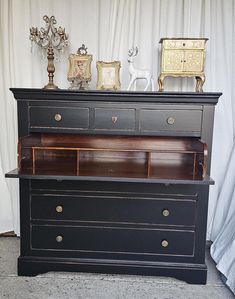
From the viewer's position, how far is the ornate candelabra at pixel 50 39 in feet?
7.14

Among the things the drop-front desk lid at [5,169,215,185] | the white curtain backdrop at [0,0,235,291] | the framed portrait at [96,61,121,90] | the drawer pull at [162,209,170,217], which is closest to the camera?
the drop-front desk lid at [5,169,215,185]

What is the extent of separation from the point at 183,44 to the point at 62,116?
38.8 inches

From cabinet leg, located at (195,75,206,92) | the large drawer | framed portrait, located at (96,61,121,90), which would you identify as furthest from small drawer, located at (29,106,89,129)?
cabinet leg, located at (195,75,206,92)

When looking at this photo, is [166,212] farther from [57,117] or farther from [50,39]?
[50,39]

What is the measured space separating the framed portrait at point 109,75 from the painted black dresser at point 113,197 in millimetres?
236

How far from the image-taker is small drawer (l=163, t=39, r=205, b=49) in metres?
2.12

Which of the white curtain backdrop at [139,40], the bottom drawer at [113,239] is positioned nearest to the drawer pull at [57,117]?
the white curtain backdrop at [139,40]

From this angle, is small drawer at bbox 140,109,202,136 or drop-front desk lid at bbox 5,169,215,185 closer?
drop-front desk lid at bbox 5,169,215,185

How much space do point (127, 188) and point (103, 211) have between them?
23 centimetres

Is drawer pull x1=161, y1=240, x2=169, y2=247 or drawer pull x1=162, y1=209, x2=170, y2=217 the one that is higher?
drawer pull x1=162, y1=209, x2=170, y2=217

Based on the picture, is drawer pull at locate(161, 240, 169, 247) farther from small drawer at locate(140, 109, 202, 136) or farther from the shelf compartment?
small drawer at locate(140, 109, 202, 136)

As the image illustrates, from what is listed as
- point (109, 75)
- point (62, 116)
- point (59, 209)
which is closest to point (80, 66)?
point (109, 75)

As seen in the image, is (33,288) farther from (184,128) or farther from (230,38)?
(230,38)

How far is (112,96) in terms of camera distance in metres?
1.95
